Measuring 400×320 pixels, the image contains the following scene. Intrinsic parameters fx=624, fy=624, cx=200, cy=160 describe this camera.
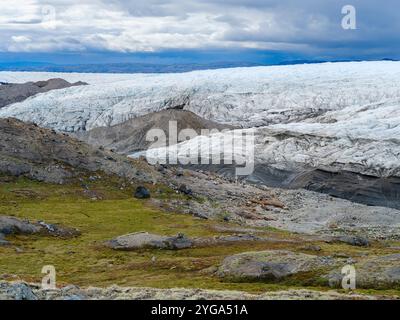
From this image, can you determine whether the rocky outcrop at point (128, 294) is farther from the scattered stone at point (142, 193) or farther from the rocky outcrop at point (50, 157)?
the rocky outcrop at point (50, 157)

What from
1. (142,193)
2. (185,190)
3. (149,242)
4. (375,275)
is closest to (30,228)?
(149,242)

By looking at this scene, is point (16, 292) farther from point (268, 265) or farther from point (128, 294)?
point (268, 265)

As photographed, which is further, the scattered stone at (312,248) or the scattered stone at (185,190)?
the scattered stone at (185,190)

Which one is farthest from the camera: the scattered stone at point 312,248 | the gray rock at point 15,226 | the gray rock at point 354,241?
the gray rock at point 354,241

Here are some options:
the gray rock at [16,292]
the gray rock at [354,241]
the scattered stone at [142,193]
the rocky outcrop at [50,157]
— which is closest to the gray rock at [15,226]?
the rocky outcrop at [50,157]

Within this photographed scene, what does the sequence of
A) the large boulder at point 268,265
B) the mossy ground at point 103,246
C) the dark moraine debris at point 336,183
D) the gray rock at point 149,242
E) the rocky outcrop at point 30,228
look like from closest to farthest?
the large boulder at point 268,265
the mossy ground at point 103,246
the gray rock at point 149,242
the rocky outcrop at point 30,228
the dark moraine debris at point 336,183

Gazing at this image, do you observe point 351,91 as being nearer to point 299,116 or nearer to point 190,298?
point 299,116

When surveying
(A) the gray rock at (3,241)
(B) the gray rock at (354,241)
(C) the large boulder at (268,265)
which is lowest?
(B) the gray rock at (354,241)
